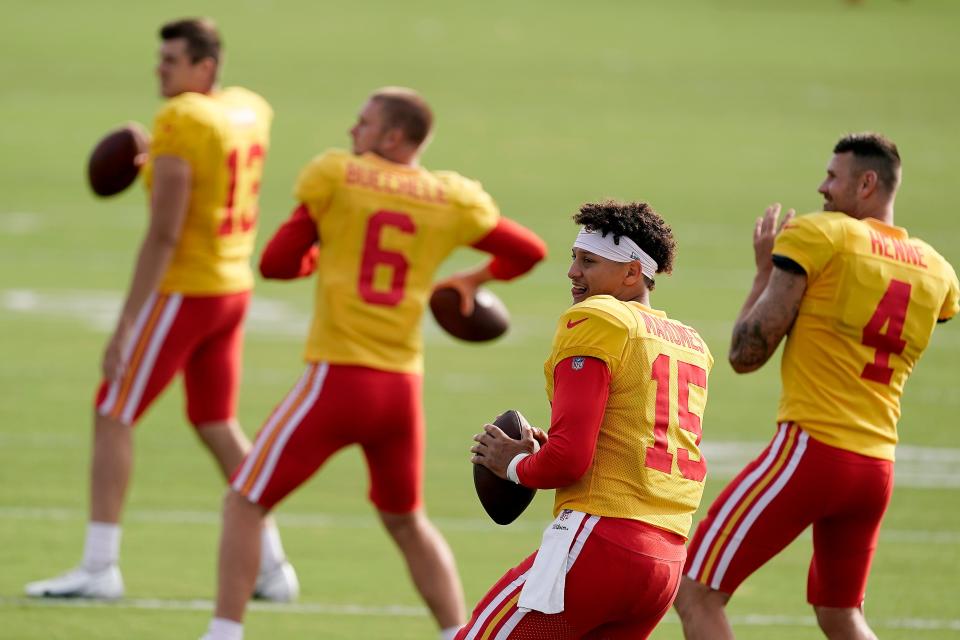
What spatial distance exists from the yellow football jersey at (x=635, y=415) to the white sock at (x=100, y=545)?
2.94 m

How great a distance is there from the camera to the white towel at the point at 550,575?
4527mm

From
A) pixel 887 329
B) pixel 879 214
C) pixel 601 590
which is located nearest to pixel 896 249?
pixel 879 214

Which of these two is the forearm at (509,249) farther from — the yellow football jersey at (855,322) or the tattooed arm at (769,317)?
the yellow football jersey at (855,322)

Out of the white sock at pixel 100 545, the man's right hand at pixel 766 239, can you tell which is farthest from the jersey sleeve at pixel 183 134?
the man's right hand at pixel 766 239

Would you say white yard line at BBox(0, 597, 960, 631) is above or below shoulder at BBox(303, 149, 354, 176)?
below

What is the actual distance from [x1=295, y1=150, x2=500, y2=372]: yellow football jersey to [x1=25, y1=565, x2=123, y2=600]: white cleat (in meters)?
1.52

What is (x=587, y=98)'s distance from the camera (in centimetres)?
2606

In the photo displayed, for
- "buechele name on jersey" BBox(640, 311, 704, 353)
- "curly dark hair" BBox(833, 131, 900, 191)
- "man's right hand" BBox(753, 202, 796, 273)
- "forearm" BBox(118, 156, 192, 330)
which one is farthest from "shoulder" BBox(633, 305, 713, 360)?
"forearm" BBox(118, 156, 192, 330)

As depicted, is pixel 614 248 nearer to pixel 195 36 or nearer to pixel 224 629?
pixel 224 629

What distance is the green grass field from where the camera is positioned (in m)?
7.91

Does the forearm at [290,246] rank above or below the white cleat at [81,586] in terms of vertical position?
above

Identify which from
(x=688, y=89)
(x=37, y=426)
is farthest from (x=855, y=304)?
(x=688, y=89)

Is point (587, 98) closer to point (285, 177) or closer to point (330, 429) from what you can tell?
point (285, 177)

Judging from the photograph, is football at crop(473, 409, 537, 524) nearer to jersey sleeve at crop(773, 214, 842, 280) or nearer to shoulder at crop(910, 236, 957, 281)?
jersey sleeve at crop(773, 214, 842, 280)
